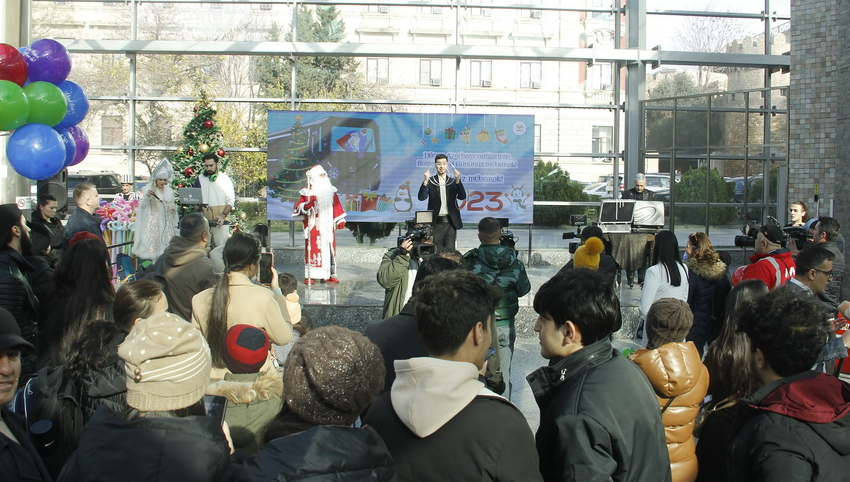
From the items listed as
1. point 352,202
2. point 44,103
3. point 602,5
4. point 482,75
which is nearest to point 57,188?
point 44,103

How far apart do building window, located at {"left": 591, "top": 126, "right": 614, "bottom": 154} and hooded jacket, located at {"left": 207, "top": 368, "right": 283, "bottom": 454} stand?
→ 12.4m

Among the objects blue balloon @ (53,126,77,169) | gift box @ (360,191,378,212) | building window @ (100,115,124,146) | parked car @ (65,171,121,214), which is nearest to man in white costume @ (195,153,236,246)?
blue balloon @ (53,126,77,169)

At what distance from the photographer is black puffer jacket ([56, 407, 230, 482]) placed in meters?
2.02

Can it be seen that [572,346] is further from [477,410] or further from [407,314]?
[407,314]

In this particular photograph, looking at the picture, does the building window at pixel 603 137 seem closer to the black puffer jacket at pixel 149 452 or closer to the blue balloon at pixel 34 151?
the blue balloon at pixel 34 151

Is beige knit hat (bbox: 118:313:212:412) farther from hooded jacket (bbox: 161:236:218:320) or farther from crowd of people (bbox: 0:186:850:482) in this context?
hooded jacket (bbox: 161:236:218:320)

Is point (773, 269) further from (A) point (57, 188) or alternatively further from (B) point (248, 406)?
(A) point (57, 188)

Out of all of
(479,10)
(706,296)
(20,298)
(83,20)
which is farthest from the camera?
(83,20)

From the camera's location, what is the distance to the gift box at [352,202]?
42.9 ft

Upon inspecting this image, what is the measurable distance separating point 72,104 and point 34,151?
3.52 ft

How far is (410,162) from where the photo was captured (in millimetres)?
13125

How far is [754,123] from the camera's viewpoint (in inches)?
542

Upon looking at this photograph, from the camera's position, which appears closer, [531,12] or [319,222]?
[319,222]

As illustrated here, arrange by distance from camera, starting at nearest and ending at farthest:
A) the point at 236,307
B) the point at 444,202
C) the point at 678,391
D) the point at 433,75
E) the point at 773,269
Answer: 1. the point at 678,391
2. the point at 236,307
3. the point at 773,269
4. the point at 444,202
5. the point at 433,75
